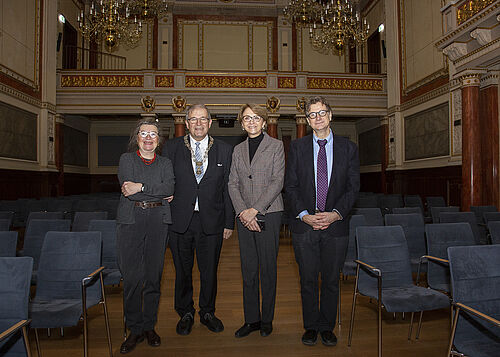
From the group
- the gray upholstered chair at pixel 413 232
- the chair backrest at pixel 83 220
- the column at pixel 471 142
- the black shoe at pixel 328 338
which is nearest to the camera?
the black shoe at pixel 328 338

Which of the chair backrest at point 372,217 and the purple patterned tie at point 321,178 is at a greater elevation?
the purple patterned tie at point 321,178

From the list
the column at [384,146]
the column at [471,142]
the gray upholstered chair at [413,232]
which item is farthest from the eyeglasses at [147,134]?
the column at [384,146]

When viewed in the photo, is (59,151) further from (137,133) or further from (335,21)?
(137,133)

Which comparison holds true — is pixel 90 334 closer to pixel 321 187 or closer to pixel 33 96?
pixel 321 187

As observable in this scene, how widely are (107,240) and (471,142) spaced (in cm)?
683

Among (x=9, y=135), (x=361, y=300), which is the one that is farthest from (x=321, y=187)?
(x=9, y=135)


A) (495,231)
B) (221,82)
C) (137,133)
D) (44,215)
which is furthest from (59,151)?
(495,231)

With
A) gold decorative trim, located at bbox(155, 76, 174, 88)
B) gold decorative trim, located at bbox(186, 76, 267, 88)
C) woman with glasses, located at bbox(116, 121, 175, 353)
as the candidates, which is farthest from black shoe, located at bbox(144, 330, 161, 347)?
gold decorative trim, located at bbox(155, 76, 174, 88)

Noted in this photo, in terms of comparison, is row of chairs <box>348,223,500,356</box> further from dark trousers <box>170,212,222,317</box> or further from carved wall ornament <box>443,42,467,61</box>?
carved wall ornament <box>443,42,467,61</box>

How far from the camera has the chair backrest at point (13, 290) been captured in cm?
160

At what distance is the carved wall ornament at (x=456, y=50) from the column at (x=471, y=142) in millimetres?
439

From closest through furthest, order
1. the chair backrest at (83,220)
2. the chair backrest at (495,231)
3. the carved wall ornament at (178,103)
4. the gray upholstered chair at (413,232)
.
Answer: the chair backrest at (495,231) → the gray upholstered chair at (413,232) → the chair backrest at (83,220) → the carved wall ornament at (178,103)

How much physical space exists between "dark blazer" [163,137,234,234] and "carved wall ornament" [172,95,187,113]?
9.10m

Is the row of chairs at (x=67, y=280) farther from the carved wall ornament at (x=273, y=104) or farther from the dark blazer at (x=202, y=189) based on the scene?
the carved wall ornament at (x=273, y=104)
